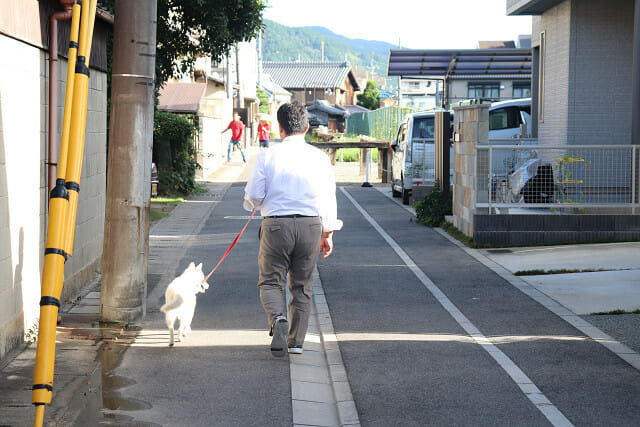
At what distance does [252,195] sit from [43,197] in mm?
2172

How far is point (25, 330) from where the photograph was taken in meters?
6.70

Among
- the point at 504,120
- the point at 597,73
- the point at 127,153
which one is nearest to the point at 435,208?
the point at 597,73

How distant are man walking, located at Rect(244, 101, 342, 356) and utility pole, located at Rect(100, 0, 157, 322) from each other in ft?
4.89

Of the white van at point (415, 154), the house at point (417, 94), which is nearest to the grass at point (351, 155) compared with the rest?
the white van at point (415, 154)

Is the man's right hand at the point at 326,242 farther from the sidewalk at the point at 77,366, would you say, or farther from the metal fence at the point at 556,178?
the metal fence at the point at 556,178

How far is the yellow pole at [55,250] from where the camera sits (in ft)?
14.4

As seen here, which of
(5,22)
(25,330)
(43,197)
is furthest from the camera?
(43,197)

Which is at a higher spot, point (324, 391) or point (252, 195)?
point (252, 195)

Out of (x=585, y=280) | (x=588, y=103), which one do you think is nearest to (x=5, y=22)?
(x=585, y=280)

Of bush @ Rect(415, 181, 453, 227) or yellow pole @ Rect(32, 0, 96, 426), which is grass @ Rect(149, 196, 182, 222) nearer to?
bush @ Rect(415, 181, 453, 227)

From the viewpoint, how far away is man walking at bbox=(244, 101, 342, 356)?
20.4 ft

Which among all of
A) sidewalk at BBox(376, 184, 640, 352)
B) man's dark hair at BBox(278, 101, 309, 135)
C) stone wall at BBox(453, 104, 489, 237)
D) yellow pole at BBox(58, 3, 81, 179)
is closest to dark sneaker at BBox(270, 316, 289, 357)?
man's dark hair at BBox(278, 101, 309, 135)

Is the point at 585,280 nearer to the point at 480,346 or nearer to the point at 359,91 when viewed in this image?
the point at 480,346

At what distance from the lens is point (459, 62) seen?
2984 cm
